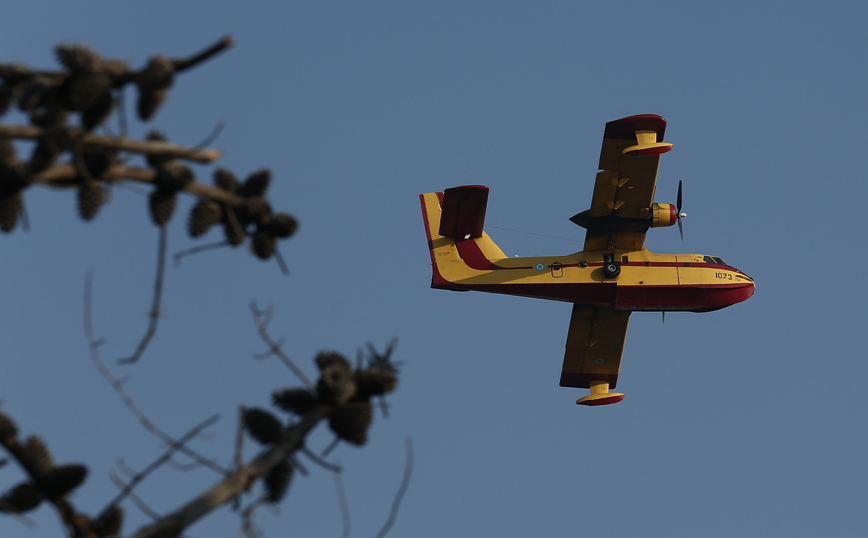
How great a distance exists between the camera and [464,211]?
32844mm

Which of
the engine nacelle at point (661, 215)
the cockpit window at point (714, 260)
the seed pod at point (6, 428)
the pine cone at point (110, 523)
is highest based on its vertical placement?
the engine nacelle at point (661, 215)

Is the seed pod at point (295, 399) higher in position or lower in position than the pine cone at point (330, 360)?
lower

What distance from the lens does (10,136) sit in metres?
5.09

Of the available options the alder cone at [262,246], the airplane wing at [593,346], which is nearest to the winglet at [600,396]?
the airplane wing at [593,346]

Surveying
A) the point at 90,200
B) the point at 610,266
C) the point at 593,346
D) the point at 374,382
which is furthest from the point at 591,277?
the point at 90,200

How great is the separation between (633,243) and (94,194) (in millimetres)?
29702

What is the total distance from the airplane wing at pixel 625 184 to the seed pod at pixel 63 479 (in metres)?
27.1

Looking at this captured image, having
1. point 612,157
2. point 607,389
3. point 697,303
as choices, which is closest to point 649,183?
point 612,157

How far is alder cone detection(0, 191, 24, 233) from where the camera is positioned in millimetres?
5395

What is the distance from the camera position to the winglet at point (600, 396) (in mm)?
39000

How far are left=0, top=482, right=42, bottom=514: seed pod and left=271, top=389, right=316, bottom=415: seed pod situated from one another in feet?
4.69

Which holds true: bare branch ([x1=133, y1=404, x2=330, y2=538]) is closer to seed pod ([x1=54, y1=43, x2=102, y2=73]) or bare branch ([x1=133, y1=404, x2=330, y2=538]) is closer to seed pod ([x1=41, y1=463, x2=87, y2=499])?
seed pod ([x1=41, y1=463, x2=87, y2=499])

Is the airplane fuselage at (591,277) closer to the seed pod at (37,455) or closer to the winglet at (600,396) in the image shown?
the winglet at (600,396)

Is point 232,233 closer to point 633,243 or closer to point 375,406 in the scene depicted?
point 375,406
